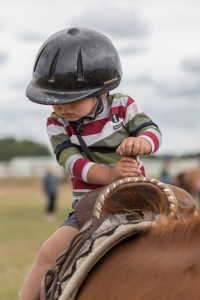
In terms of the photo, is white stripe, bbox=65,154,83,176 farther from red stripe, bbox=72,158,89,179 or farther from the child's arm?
the child's arm

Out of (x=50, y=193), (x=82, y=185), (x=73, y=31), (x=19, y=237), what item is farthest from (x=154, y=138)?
A: (x=50, y=193)

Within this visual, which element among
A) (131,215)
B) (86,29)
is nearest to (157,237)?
(131,215)

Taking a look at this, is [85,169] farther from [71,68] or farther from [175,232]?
[175,232]

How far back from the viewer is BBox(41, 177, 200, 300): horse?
7.06 ft

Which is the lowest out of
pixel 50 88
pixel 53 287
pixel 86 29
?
pixel 53 287

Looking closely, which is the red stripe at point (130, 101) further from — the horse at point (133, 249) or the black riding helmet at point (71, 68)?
the horse at point (133, 249)

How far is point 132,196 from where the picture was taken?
104 inches

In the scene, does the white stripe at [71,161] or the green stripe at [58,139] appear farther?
the green stripe at [58,139]

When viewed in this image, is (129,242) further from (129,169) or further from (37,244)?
(37,244)

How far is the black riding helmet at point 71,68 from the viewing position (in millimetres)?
2895

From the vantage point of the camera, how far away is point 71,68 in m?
2.88

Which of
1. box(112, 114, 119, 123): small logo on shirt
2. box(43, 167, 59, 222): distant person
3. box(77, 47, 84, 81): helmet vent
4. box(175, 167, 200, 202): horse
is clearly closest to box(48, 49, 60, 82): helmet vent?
box(77, 47, 84, 81): helmet vent

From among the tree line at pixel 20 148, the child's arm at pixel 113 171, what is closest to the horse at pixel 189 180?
the child's arm at pixel 113 171

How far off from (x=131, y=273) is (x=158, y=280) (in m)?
0.13
